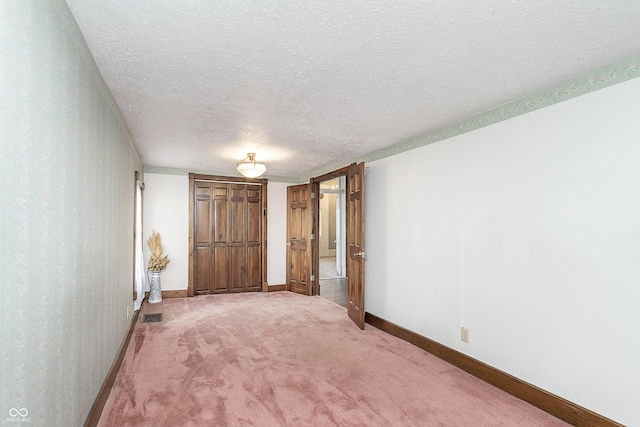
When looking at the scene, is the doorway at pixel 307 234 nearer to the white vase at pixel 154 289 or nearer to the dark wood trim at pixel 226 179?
the dark wood trim at pixel 226 179

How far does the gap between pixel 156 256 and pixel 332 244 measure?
325 inches

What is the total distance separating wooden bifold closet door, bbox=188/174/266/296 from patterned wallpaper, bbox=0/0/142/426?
3866 mm

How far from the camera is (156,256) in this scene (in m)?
5.87

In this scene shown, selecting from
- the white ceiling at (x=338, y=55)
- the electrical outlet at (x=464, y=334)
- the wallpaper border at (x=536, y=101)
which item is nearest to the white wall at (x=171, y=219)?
the white ceiling at (x=338, y=55)

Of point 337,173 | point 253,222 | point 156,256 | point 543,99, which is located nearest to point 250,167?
point 337,173

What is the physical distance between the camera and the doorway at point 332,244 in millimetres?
6914

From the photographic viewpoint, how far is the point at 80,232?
187 cm

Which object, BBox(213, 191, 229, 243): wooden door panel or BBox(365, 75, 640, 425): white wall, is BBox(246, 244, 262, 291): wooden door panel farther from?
BBox(365, 75, 640, 425): white wall

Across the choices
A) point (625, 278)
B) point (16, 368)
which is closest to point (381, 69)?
point (625, 278)

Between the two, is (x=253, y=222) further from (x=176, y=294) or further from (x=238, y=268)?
(x=176, y=294)

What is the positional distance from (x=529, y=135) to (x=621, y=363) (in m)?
1.68

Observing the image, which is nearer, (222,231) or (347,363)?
(347,363)

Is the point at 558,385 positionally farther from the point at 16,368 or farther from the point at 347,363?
the point at 16,368

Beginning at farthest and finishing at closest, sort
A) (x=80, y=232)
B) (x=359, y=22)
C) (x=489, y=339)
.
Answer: (x=489, y=339)
(x=80, y=232)
(x=359, y=22)
